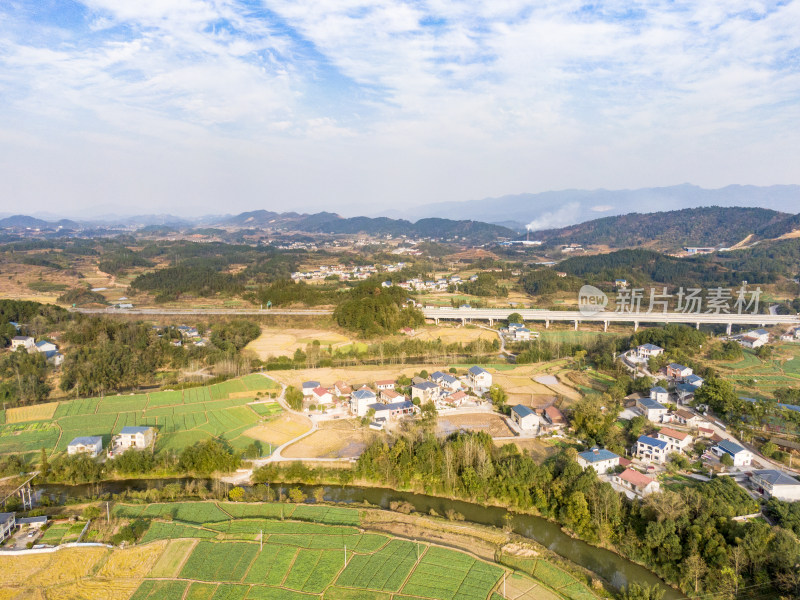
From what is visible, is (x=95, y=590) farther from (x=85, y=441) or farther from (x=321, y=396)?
(x=321, y=396)

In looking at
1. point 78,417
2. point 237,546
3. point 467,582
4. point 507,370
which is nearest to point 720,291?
point 507,370

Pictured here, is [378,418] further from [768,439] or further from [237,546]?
[768,439]

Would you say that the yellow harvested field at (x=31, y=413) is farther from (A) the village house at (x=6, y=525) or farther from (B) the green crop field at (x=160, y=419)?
(A) the village house at (x=6, y=525)

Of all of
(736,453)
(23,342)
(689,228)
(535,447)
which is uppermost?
(689,228)

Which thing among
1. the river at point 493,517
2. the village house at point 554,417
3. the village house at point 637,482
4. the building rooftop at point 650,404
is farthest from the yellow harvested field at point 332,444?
the building rooftop at point 650,404

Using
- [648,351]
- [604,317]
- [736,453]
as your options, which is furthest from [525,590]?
[604,317]

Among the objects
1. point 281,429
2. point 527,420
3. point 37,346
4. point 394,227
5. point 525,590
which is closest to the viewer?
point 525,590
